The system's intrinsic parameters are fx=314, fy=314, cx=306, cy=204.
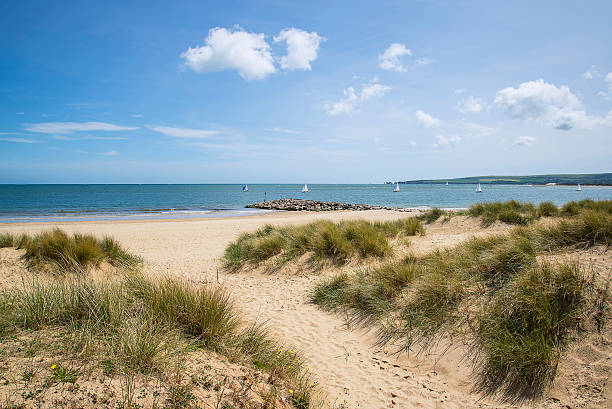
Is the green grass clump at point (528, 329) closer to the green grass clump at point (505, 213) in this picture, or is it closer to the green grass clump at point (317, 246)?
the green grass clump at point (317, 246)

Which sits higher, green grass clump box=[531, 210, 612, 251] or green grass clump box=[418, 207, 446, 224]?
green grass clump box=[531, 210, 612, 251]

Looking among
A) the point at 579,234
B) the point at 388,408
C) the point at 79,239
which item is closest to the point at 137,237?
the point at 79,239

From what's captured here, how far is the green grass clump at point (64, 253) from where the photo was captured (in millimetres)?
7762

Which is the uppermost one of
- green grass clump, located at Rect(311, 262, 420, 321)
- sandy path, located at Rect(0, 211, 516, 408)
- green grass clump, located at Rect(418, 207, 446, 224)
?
green grass clump, located at Rect(418, 207, 446, 224)

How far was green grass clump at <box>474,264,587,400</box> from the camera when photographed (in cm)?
378

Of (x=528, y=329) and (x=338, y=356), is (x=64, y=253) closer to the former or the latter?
(x=338, y=356)

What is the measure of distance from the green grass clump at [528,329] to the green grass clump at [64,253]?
8.38 meters

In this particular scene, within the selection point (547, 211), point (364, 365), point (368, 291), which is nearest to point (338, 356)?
point (364, 365)

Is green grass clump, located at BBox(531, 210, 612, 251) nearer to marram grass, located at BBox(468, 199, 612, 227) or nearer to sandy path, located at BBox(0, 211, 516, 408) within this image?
sandy path, located at BBox(0, 211, 516, 408)

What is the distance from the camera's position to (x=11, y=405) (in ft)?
7.39

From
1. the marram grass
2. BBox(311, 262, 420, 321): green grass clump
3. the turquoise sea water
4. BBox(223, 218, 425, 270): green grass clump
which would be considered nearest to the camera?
BBox(311, 262, 420, 321): green grass clump

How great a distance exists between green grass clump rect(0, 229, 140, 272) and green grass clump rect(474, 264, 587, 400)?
27.5ft

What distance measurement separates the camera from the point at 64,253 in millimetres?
7965

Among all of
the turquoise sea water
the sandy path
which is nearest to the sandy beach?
the sandy path
